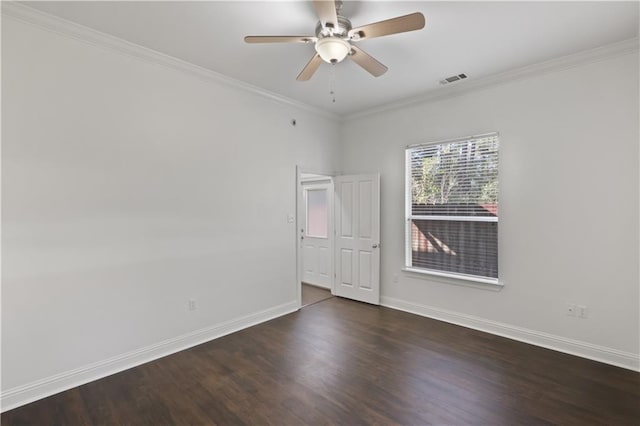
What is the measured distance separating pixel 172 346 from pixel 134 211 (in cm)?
145

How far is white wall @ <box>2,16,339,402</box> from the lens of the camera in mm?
2393

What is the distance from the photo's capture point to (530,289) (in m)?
3.45

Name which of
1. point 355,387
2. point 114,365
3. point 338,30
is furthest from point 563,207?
point 114,365

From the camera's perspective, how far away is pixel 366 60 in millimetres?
2514

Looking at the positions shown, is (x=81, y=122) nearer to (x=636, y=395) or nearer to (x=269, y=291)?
(x=269, y=291)

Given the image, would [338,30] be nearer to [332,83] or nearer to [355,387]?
[332,83]

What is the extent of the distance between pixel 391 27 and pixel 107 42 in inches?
98.5

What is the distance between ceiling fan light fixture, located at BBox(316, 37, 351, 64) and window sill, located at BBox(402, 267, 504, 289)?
3.04 meters

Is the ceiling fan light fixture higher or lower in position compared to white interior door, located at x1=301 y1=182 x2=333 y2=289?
higher

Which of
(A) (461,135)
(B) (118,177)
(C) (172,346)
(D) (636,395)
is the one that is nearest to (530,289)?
(D) (636,395)

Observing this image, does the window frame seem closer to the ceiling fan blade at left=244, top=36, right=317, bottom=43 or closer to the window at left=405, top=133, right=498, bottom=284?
the window at left=405, top=133, right=498, bottom=284

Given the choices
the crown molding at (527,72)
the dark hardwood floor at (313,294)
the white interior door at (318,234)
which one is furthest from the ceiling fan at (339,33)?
the dark hardwood floor at (313,294)

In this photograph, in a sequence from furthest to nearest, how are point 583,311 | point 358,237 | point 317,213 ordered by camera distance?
point 317,213 < point 358,237 < point 583,311

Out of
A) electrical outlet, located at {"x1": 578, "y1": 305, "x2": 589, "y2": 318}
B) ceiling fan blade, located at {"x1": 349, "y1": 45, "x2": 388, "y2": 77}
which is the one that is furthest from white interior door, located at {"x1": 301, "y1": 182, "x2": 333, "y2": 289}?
electrical outlet, located at {"x1": 578, "y1": 305, "x2": 589, "y2": 318}
